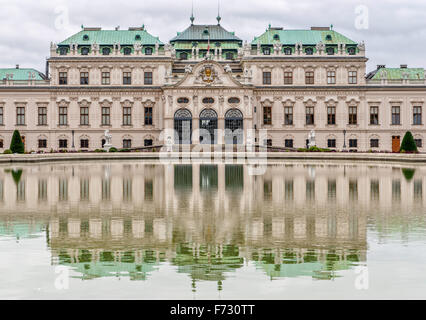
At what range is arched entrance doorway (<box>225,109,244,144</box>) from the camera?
3002 inches

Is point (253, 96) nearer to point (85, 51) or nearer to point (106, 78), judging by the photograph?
point (106, 78)

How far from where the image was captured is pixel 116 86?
259 ft

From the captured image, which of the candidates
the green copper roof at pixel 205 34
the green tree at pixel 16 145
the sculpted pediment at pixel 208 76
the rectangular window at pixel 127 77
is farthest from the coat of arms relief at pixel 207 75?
the green tree at pixel 16 145

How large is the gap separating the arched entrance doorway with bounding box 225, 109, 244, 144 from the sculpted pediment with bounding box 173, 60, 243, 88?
11.4 ft

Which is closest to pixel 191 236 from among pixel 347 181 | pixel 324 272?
pixel 324 272

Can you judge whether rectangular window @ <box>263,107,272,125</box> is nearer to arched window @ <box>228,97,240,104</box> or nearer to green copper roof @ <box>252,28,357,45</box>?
arched window @ <box>228,97,240,104</box>

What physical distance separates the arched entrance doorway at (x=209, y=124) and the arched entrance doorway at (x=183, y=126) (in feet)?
4.88

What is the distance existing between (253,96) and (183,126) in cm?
981

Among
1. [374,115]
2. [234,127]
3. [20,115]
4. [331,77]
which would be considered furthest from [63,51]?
[374,115]

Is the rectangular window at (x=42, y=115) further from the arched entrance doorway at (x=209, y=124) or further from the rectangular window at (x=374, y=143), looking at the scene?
the rectangular window at (x=374, y=143)

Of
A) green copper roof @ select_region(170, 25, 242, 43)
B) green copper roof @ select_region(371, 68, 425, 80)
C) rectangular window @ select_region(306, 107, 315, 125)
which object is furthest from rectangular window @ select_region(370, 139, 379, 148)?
green copper roof @ select_region(170, 25, 242, 43)

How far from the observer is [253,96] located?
7825 centimetres

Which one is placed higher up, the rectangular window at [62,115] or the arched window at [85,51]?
the arched window at [85,51]

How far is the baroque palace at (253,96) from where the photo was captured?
78688 millimetres
